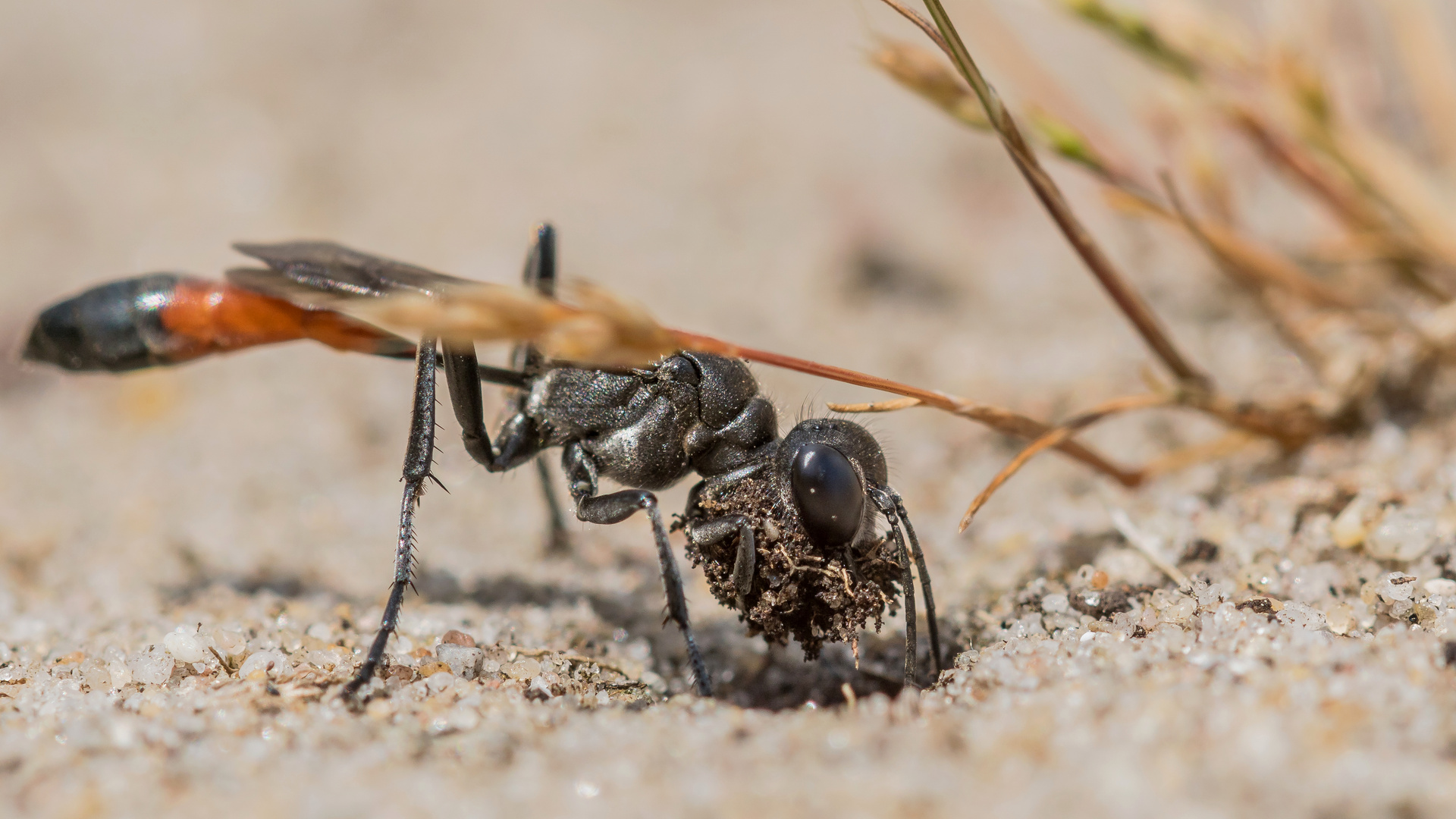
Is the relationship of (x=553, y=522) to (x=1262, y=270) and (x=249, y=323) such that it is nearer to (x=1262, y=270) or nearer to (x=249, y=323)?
(x=249, y=323)

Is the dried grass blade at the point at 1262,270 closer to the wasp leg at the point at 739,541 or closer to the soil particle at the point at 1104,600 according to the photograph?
the soil particle at the point at 1104,600

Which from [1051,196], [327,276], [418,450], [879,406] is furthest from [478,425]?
[1051,196]

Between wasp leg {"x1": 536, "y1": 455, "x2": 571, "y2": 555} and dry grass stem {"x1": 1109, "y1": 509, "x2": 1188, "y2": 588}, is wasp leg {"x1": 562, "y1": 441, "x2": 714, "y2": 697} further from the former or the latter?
dry grass stem {"x1": 1109, "y1": 509, "x2": 1188, "y2": 588}

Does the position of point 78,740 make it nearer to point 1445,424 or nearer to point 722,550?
point 722,550

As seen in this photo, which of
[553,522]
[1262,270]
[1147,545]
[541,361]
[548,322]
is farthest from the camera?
[553,522]

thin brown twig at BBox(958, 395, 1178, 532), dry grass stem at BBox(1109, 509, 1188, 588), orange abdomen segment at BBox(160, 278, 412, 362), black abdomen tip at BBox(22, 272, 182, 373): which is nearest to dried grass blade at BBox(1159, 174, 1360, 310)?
thin brown twig at BBox(958, 395, 1178, 532)

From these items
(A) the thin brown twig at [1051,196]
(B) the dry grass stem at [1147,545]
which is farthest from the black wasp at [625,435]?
(A) the thin brown twig at [1051,196]

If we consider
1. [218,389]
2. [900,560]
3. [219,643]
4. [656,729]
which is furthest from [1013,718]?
[218,389]
